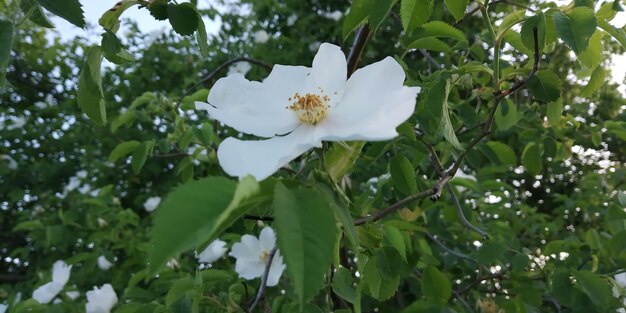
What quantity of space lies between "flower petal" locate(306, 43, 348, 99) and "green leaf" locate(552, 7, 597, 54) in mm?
266

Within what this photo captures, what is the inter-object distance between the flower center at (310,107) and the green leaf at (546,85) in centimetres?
32

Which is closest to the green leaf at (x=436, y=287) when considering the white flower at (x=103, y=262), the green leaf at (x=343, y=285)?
the green leaf at (x=343, y=285)

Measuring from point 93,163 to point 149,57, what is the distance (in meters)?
0.88

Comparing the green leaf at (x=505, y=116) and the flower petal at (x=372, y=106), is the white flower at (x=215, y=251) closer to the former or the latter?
the green leaf at (x=505, y=116)

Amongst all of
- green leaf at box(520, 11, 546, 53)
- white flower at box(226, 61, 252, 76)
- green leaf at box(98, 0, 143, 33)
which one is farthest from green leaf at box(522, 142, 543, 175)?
white flower at box(226, 61, 252, 76)

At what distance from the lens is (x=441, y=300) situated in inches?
40.9

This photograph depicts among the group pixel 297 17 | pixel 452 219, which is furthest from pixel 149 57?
pixel 452 219

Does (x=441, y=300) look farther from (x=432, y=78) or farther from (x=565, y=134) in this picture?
(x=565, y=134)

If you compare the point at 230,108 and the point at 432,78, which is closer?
the point at 230,108

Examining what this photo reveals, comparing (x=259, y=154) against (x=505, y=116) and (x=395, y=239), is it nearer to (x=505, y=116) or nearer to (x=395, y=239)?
(x=395, y=239)

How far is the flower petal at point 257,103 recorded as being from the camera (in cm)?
66

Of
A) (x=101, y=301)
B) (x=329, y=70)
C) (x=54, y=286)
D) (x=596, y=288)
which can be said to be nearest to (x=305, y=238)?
(x=329, y=70)

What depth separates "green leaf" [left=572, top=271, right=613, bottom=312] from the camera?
102cm

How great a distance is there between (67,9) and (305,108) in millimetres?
282
